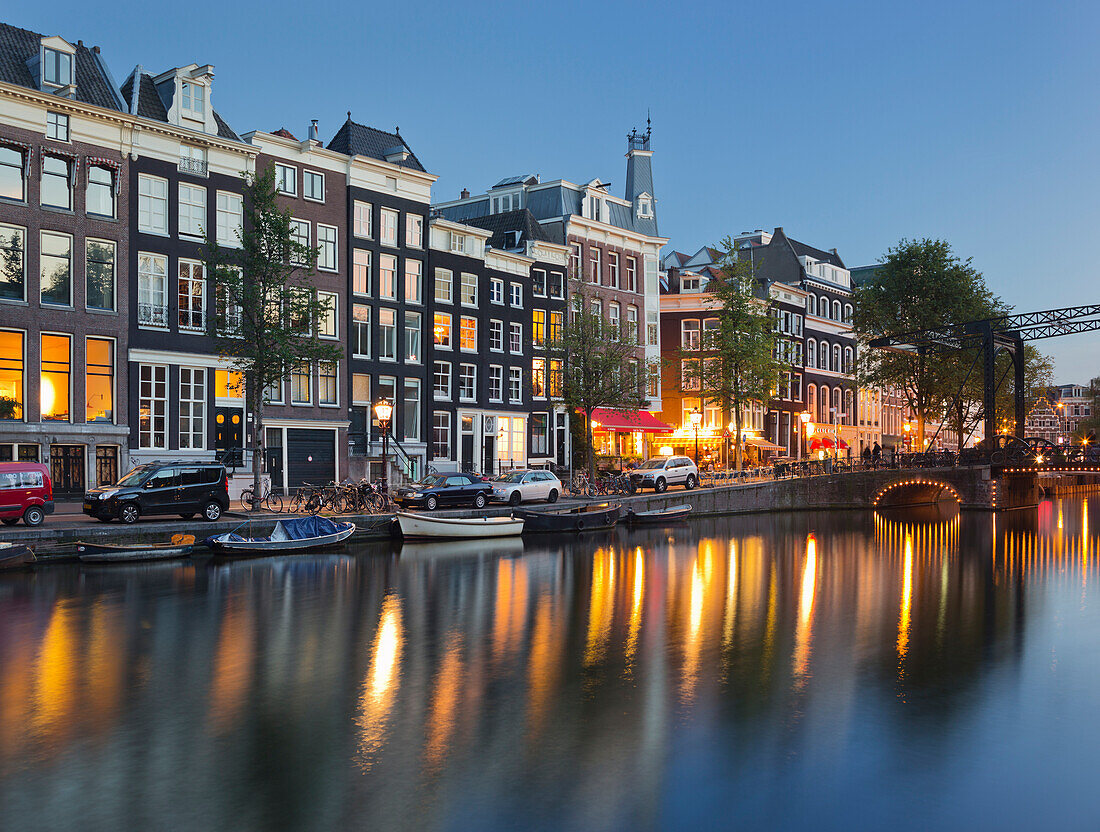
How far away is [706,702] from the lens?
51.7 ft

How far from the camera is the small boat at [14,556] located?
1070 inches

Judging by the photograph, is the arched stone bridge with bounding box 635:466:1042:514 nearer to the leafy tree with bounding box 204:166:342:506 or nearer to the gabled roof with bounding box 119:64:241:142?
the leafy tree with bounding box 204:166:342:506

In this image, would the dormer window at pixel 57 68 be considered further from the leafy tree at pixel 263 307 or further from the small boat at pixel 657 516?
the small boat at pixel 657 516

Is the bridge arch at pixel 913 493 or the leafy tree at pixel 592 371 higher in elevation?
the leafy tree at pixel 592 371

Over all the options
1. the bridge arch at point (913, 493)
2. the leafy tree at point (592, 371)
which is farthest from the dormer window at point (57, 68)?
the bridge arch at point (913, 493)

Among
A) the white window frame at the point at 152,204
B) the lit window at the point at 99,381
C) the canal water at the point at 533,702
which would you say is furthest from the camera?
the white window frame at the point at 152,204

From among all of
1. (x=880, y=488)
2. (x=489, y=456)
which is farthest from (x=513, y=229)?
(x=880, y=488)

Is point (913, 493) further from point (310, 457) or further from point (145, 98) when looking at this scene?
point (145, 98)

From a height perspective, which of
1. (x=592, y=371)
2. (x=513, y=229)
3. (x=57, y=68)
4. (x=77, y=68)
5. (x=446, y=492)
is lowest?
(x=446, y=492)

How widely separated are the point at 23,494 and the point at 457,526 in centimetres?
1561

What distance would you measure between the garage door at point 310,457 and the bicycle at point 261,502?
16.9 feet

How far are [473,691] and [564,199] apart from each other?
5676 cm

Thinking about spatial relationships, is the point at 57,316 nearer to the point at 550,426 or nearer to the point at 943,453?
the point at 550,426

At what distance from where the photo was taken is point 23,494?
30781 mm
